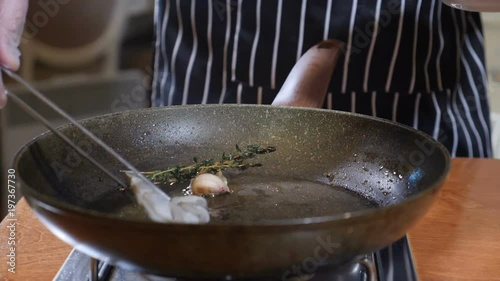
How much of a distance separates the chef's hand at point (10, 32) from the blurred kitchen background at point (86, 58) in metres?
1.59

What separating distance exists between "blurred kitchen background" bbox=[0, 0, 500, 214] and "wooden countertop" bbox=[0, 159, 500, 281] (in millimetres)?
1781

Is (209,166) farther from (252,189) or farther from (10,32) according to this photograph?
(10,32)

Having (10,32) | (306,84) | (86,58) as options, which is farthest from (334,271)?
(86,58)

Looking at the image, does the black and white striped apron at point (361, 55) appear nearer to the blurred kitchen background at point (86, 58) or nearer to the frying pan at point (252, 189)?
the frying pan at point (252, 189)

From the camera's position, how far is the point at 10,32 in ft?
3.66

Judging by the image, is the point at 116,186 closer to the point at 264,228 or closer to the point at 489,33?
the point at 264,228

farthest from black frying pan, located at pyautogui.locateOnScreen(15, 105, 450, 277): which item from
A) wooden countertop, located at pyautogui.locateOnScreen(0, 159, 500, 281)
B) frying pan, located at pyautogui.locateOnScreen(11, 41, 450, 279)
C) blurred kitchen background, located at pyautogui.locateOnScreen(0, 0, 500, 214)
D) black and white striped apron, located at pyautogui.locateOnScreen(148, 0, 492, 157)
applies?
blurred kitchen background, located at pyautogui.locateOnScreen(0, 0, 500, 214)

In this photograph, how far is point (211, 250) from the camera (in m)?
0.65

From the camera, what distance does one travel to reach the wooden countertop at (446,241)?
3.10 ft

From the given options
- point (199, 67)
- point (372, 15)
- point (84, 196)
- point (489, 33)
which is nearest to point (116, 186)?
point (84, 196)

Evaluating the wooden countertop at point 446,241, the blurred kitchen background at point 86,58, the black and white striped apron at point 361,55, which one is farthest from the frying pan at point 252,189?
the blurred kitchen background at point 86,58

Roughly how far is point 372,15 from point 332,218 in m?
1.02

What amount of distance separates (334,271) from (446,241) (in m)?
0.28

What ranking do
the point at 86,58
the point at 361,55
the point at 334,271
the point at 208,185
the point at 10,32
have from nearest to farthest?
the point at 334,271, the point at 208,185, the point at 10,32, the point at 361,55, the point at 86,58
